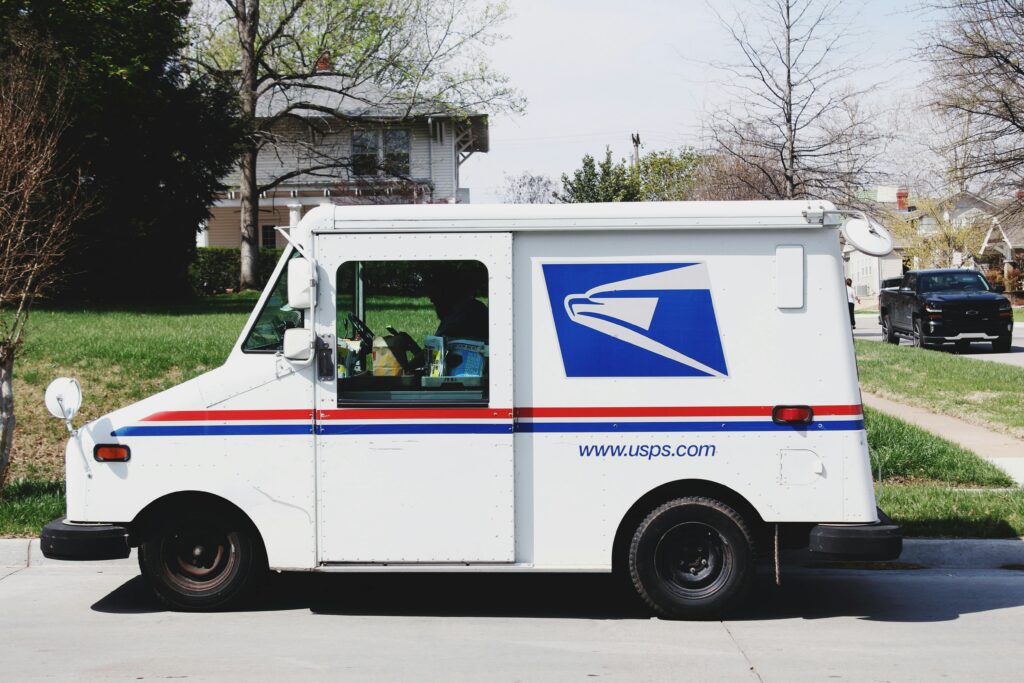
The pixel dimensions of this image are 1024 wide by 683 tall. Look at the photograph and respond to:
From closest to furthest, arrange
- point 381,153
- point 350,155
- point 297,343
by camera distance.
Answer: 1. point 297,343
2. point 381,153
3. point 350,155

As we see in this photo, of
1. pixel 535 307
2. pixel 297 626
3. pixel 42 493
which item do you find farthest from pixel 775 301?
pixel 42 493

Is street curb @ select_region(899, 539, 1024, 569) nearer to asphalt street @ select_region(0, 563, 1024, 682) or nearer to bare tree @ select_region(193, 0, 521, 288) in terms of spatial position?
asphalt street @ select_region(0, 563, 1024, 682)

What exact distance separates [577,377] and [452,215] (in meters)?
1.17

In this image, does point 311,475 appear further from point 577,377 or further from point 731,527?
point 731,527

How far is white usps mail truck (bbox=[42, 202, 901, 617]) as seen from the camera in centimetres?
624

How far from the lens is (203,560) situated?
6496mm

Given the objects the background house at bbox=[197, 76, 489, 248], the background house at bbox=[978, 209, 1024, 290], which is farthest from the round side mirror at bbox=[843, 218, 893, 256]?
the background house at bbox=[978, 209, 1024, 290]

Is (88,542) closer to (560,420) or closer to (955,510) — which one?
(560,420)

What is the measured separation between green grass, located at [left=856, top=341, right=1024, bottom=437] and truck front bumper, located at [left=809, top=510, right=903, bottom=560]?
7.07 meters

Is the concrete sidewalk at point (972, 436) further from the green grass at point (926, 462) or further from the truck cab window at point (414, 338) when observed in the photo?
the truck cab window at point (414, 338)

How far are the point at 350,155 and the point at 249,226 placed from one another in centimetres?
780

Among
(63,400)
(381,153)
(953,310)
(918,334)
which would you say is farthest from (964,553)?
(381,153)

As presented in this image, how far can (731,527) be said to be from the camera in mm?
6230

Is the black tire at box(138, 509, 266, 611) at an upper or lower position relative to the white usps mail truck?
lower
